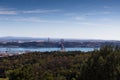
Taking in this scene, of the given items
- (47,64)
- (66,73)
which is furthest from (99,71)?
(47,64)

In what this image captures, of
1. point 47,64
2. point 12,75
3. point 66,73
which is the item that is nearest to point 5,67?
point 47,64

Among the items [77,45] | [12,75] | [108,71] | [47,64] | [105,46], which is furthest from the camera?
[77,45]

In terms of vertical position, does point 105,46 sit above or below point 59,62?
above

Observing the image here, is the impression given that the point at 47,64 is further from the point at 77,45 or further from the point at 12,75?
the point at 77,45

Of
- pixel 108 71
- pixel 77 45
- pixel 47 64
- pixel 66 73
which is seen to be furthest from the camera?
pixel 77 45

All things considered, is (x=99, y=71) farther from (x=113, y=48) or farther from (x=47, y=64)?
(x=47, y=64)

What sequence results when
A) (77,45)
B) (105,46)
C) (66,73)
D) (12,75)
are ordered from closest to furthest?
1. (105,46)
2. (12,75)
3. (66,73)
4. (77,45)

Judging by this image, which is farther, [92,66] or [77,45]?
[77,45]

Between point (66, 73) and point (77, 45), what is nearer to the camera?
point (66, 73)

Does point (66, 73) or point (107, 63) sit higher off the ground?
point (107, 63)
